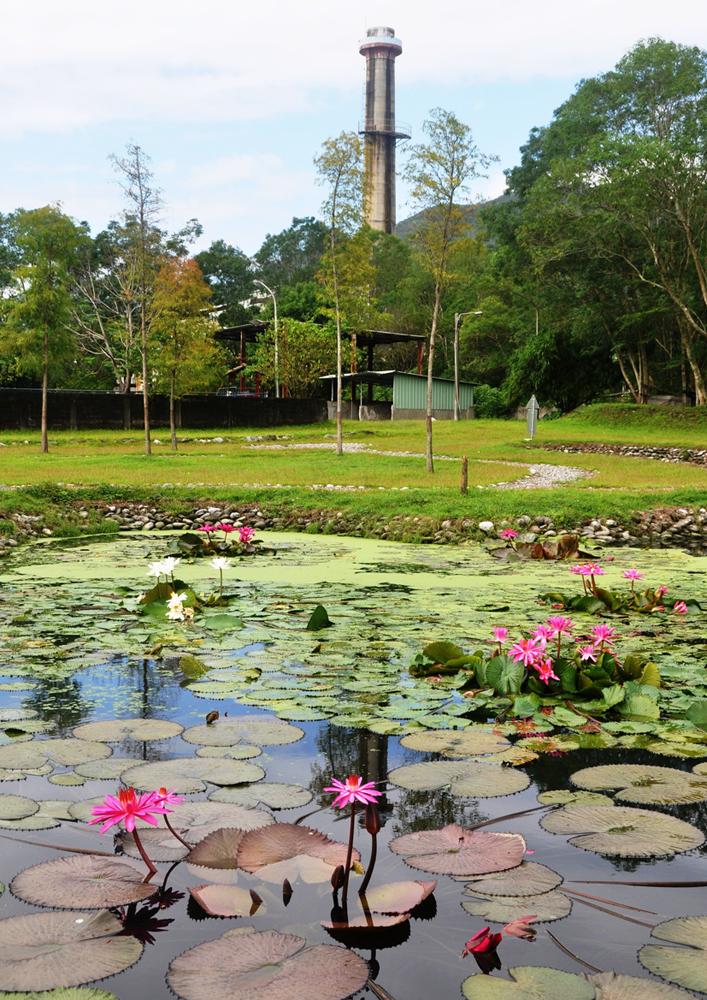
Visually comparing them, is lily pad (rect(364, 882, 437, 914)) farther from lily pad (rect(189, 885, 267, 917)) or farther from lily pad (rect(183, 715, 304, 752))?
lily pad (rect(183, 715, 304, 752))

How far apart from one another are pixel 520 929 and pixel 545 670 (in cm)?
190

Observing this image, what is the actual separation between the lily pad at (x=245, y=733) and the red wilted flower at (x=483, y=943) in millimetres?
1456

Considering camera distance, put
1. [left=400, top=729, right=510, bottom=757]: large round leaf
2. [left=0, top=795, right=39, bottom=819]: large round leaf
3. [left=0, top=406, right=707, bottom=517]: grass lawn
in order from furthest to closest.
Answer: [left=0, top=406, right=707, bottom=517]: grass lawn, [left=400, top=729, right=510, bottom=757]: large round leaf, [left=0, top=795, right=39, bottom=819]: large round leaf

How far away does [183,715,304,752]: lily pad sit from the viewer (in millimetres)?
3262

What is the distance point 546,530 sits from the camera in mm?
11289

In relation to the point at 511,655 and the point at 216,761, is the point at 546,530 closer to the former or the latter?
the point at 511,655

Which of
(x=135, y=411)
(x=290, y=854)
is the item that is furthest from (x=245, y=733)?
(x=135, y=411)

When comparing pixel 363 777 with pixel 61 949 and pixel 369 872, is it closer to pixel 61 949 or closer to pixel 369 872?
pixel 369 872

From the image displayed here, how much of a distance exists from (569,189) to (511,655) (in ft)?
108

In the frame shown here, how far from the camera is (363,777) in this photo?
2.98m

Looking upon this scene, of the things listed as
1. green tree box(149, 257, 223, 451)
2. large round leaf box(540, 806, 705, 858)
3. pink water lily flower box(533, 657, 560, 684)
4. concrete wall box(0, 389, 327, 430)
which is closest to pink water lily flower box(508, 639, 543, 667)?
pink water lily flower box(533, 657, 560, 684)

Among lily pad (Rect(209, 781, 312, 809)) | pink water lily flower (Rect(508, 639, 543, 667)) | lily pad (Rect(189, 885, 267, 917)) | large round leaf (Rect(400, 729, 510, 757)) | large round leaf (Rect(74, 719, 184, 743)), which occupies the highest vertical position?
pink water lily flower (Rect(508, 639, 543, 667))

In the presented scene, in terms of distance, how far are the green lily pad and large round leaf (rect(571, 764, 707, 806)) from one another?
155cm

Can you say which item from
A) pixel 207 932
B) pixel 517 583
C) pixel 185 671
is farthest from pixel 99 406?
pixel 207 932
